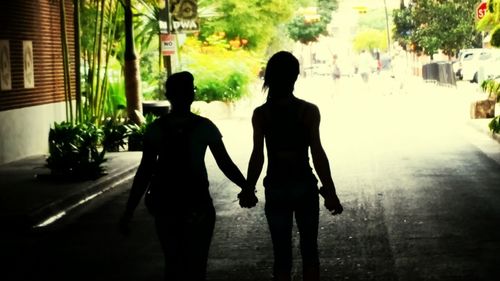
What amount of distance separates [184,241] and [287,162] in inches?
33.8

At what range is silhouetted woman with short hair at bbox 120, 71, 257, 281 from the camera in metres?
5.41

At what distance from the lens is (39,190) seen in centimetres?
1448

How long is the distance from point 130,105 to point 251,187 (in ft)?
60.4

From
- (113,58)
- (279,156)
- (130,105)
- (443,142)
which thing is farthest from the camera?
(113,58)

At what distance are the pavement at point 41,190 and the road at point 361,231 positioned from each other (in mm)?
266

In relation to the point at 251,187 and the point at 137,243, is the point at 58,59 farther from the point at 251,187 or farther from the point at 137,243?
the point at 251,187

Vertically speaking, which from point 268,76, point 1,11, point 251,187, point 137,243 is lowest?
point 137,243

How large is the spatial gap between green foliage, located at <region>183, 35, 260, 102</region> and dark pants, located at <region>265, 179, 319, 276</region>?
28.0 meters

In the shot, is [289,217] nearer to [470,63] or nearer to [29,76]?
[29,76]

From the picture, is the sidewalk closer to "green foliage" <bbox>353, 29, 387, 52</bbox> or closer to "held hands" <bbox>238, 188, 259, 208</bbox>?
"held hands" <bbox>238, 188, 259, 208</bbox>

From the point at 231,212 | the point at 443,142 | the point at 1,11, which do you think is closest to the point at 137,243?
the point at 231,212

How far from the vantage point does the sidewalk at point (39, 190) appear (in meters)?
12.0

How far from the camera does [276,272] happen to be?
5.99 metres

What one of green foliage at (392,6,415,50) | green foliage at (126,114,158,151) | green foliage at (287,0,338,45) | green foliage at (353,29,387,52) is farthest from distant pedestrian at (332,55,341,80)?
green foliage at (353,29,387,52)
